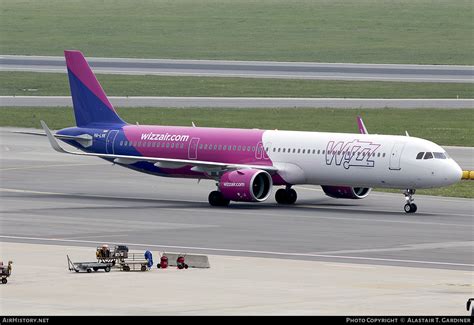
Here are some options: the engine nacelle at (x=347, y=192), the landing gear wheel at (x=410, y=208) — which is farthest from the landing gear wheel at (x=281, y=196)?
the landing gear wheel at (x=410, y=208)

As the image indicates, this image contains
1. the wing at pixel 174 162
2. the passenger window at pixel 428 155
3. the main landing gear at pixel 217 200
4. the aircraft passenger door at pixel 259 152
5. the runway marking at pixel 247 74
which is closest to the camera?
the passenger window at pixel 428 155

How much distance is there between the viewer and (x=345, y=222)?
2231 inches

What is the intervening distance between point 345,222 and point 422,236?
17.7 ft

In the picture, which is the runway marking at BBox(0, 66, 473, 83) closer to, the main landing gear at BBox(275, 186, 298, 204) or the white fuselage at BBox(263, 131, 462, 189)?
the main landing gear at BBox(275, 186, 298, 204)

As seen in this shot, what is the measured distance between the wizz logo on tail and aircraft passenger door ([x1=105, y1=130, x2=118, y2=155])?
1167cm

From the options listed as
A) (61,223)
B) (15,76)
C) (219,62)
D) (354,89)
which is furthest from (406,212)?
(219,62)

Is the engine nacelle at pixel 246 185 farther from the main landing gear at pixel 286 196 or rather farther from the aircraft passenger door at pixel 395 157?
the aircraft passenger door at pixel 395 157

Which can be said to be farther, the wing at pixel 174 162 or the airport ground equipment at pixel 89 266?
the wing at pixel 174 162

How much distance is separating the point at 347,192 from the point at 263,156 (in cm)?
418

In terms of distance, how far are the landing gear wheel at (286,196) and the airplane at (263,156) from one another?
0.05 metres

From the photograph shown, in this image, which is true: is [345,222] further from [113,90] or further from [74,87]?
[113,90]

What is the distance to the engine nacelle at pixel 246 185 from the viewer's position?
6206 centimetres

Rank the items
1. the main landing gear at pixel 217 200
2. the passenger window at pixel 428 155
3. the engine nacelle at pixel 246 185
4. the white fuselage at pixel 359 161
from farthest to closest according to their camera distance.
A: the main landing gear at pixel 217 200, the engine nacelle at pixel 246 185, the passenger window at pixel 428 155, the white fuselage at pixel 359 161

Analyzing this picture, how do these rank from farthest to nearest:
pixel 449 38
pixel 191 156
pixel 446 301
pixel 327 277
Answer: pixel 449 38
pixel 191 156
pixel 327 277
pixel 446 301
